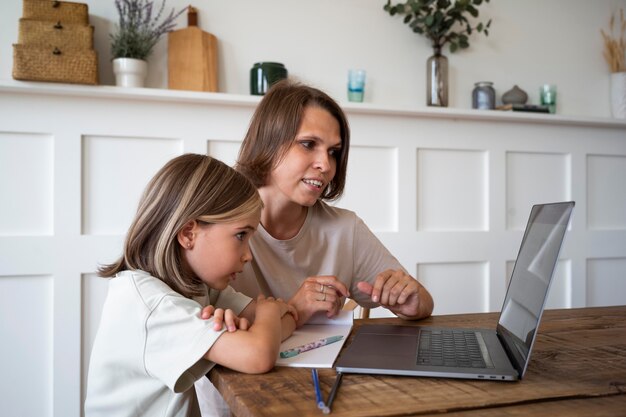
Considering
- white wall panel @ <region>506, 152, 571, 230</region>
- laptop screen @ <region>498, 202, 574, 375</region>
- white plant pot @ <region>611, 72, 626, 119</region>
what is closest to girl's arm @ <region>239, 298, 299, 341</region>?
laptop screen @ <region>498, 202, 574, 375</region>

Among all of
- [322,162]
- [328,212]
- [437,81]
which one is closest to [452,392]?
[322,162]

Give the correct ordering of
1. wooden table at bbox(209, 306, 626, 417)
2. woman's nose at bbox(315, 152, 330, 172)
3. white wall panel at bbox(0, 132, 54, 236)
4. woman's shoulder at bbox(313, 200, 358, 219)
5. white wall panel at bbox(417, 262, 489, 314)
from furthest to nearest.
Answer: white wall panel at bbox(417, 262, 489, 314), white wall panel at bbox(0, 132, 54, 236), woman's shoulder at bbox(313, 200, 358, 219), woman's nose at bbox(315, 152, 330, 172), wooden table at bbox(209, 306, 626, 417)

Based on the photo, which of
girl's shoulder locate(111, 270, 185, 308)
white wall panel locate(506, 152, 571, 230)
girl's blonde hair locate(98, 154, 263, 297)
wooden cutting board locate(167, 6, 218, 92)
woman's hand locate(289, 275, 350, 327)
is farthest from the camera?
white wall panel locate(506, 152, 571, 230)

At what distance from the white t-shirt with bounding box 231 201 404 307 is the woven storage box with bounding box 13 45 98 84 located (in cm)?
101

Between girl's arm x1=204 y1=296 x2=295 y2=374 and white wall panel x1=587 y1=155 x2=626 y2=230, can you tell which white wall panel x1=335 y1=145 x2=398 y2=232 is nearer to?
white wall panel x1=587 y1=155 x2=626 y2=230

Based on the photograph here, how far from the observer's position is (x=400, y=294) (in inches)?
49.5

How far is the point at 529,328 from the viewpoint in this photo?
81cm

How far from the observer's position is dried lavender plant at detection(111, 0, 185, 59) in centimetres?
207

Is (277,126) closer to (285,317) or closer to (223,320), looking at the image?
(285,317)

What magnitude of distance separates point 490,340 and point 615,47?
258 centimetres

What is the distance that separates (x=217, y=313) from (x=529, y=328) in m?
0.50

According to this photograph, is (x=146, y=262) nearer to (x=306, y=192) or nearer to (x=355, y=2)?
(x=306, y=192)

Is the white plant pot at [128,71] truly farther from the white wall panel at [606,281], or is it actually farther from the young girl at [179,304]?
the white wall panel at [606,281]

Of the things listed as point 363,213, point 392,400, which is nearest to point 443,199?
point 363,213
